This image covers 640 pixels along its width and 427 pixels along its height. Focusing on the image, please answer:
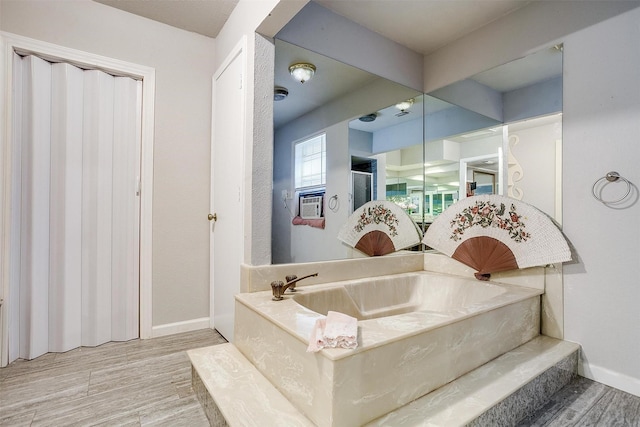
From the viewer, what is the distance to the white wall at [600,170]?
160 cm

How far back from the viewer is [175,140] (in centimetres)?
238

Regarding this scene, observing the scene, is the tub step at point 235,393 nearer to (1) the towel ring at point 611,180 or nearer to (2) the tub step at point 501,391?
(2) the tub step at point 501,391

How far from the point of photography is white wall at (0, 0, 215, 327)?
2.16m

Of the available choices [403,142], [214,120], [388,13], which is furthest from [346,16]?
[214,120]

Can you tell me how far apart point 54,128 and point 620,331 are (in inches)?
139

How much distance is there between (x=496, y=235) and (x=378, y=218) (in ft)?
2.78

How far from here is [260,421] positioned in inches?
43.0

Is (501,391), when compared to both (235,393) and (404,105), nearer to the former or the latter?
(235,393)

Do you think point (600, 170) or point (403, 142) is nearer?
point (600, 170)

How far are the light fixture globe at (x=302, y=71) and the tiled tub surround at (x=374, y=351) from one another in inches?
56.1

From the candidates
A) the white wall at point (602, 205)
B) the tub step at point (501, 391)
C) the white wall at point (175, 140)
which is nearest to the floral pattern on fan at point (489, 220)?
the white wall at point (602, 205)

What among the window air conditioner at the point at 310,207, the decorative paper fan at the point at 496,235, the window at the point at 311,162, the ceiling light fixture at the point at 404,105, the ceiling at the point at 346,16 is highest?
the ceiling at the point at 346,16

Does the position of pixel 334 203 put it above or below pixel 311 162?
below

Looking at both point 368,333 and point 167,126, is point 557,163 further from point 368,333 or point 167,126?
point 167,126
